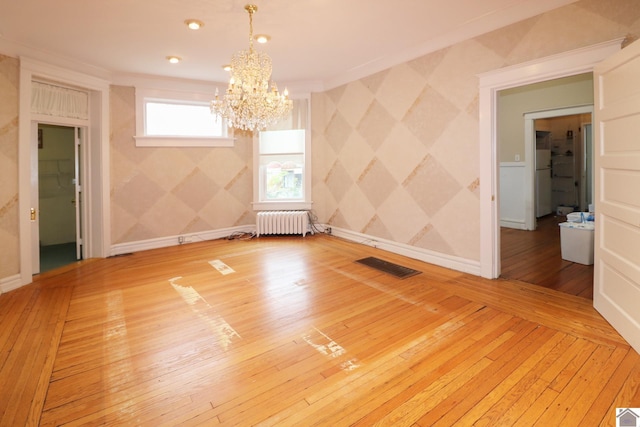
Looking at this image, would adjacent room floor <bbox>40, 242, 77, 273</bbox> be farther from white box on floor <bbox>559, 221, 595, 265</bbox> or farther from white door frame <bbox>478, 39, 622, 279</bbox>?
white box on floor <bbox>559, 221, 595, 265</bbox>

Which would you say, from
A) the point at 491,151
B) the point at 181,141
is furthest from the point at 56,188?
the point at 491,151

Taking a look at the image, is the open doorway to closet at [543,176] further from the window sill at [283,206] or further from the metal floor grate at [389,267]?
the window sill at [283,206]

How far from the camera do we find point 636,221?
89.5 inches

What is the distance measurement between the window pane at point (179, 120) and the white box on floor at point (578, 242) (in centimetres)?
534

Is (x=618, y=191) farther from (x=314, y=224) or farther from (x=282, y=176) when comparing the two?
(x=282, y=176)

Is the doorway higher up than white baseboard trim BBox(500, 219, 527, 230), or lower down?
higher up

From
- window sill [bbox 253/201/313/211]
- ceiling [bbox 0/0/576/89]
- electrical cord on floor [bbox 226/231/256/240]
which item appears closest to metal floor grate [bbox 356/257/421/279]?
window sill [bbox 253/201/313/211]

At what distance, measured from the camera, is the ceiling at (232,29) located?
3234 millimetres

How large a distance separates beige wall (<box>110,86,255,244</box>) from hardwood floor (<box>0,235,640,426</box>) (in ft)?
5.72

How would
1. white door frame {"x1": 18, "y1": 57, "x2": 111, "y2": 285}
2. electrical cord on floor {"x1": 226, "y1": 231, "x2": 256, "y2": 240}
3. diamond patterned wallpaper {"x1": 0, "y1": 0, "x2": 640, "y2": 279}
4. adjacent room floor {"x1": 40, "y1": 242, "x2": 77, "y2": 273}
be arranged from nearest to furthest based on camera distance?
diamond patterned wallpaper {"x1": 0, "y1": 0, "x2": 640, "y2": 279}, white door frame {"x1": 18, "y1": 57, "x2": 111, "y2": 285}, adjacent room floor {"x1": 40, "y1": 242, "x2": 77, "y2": 273}, electrical cord on floor {"x1": 226, "y1": 231, "x2": 256, "y2": 240}

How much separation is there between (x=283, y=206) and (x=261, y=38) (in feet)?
10.3

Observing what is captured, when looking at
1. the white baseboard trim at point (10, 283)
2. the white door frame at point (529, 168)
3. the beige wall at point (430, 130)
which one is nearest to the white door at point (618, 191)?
the beige wall at point (430, 130)

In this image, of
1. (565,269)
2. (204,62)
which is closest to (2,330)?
(204,62)

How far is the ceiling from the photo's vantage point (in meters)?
3.23
